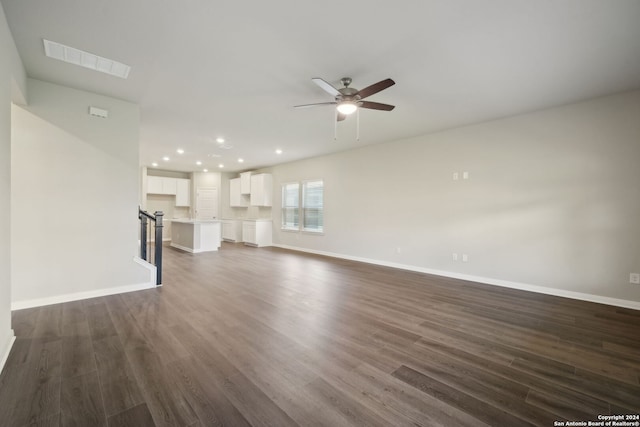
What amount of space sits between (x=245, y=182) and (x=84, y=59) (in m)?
7.01

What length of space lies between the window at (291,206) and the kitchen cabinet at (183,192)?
441cm

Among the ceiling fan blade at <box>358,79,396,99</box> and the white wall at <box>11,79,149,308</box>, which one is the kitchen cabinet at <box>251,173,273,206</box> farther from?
the ceiling fan blade at <box>358,79,396,99</box>

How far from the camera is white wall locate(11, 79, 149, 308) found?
3139mm

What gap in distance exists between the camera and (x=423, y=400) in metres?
1.68

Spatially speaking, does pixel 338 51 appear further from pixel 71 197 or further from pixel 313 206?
pixel 313 206

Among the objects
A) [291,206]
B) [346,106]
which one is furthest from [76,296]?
[291,206]

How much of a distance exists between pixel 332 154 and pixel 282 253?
3.11 m

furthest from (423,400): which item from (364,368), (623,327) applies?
(623,327)

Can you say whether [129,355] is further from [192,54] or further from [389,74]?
[389,74]

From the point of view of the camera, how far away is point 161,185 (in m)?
9.87

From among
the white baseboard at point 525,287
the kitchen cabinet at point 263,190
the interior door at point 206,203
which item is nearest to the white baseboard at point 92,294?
the white baseboard at point 525,287

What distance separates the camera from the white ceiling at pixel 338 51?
2.07m

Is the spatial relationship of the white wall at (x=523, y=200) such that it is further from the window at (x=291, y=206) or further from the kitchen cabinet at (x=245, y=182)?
the kitchen cabinet at (x=245, y=182)

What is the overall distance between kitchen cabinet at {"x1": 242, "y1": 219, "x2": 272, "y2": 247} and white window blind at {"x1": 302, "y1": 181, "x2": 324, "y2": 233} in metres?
1.60
